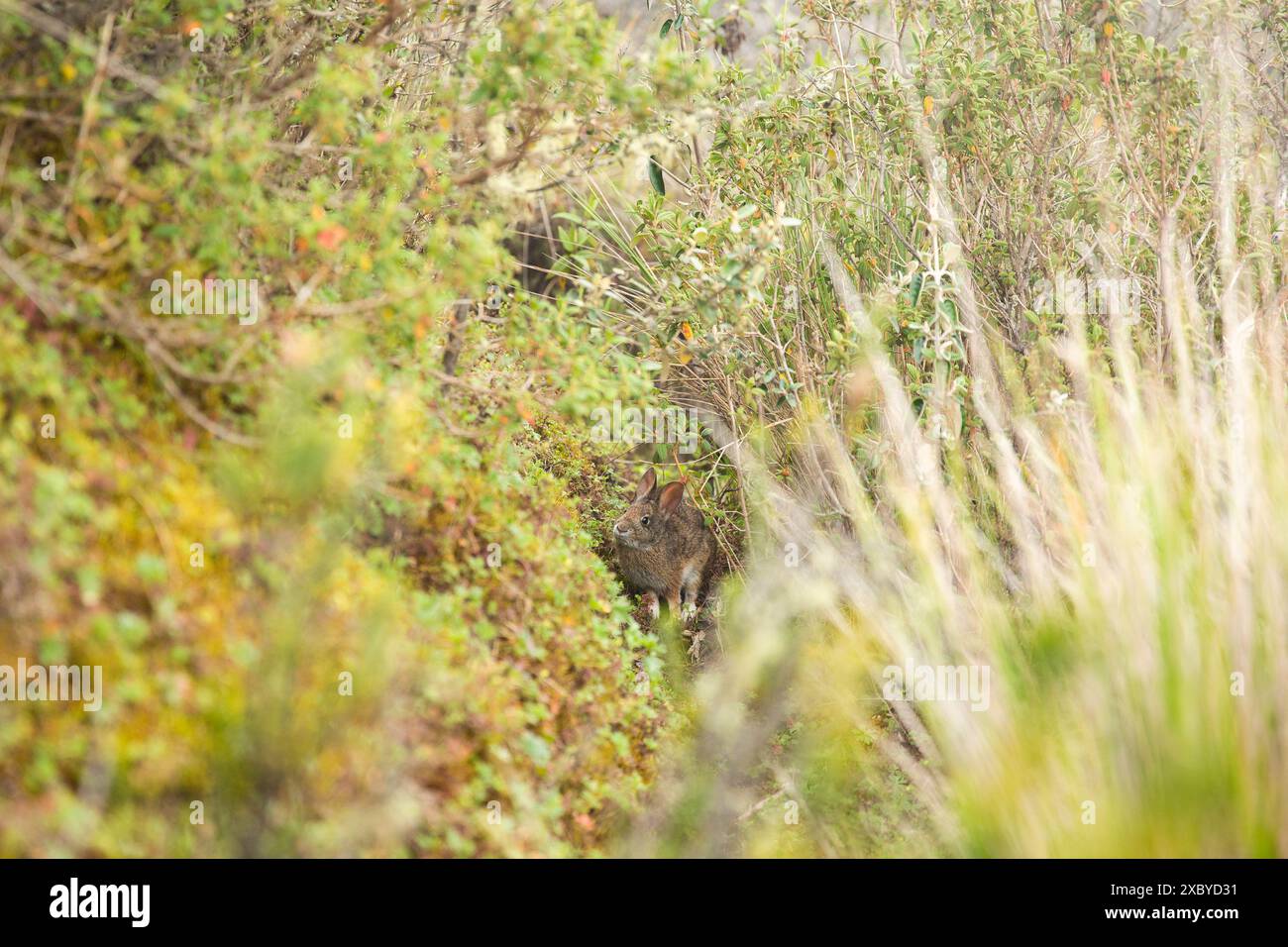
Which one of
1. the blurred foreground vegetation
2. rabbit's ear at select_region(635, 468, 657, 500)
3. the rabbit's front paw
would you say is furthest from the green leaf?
the rabbit's front paw

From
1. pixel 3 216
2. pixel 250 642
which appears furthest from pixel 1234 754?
pixel 3 216

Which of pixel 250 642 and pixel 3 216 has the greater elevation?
pixel 3 216

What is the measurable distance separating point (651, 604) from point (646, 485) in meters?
0.60

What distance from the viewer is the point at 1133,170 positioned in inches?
194

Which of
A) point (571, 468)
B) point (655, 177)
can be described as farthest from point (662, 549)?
point (655, 177)

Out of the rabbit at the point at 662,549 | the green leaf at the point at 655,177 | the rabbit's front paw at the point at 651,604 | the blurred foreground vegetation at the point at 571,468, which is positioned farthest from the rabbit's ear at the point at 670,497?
the green leaf at the point at 655,177

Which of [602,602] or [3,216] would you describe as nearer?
[3,216]

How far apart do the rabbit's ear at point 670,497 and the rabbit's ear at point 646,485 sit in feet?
0.22

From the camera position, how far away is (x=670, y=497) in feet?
17.3
